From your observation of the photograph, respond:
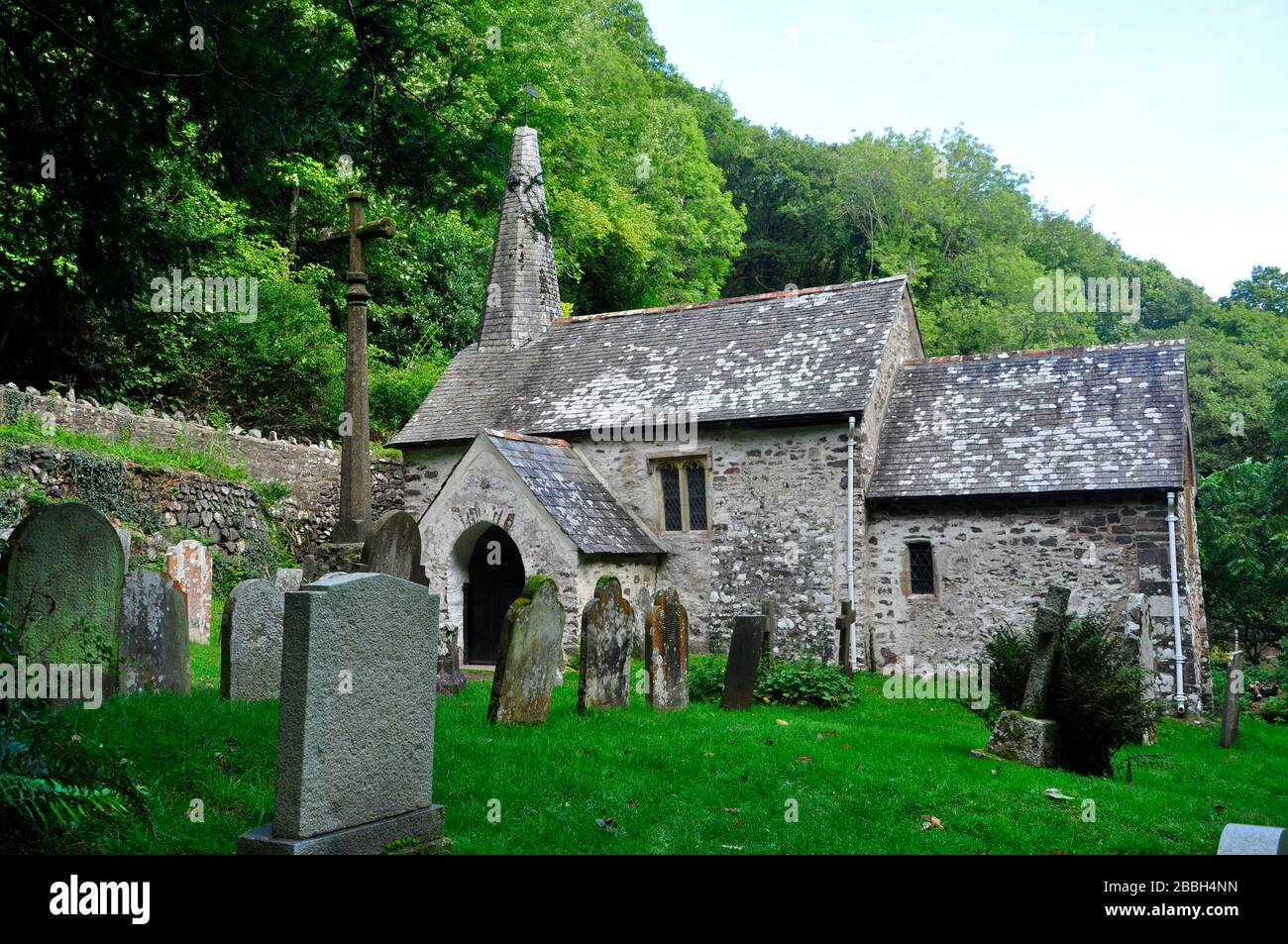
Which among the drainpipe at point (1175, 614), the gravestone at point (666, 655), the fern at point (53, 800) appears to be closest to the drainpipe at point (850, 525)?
the drainpipe at point (1175, 614)

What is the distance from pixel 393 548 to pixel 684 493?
927 centimetres

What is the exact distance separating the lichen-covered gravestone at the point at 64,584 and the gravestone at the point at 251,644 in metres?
1.27

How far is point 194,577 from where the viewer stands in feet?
46.7

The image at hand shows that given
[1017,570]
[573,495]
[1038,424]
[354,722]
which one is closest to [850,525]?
[1017,570]

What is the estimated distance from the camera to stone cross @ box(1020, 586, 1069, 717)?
32.0ft

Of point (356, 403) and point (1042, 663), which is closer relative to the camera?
point (1042, 663)

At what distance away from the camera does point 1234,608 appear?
26953 millimetres

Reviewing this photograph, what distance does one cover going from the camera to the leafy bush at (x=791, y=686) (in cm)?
1267
